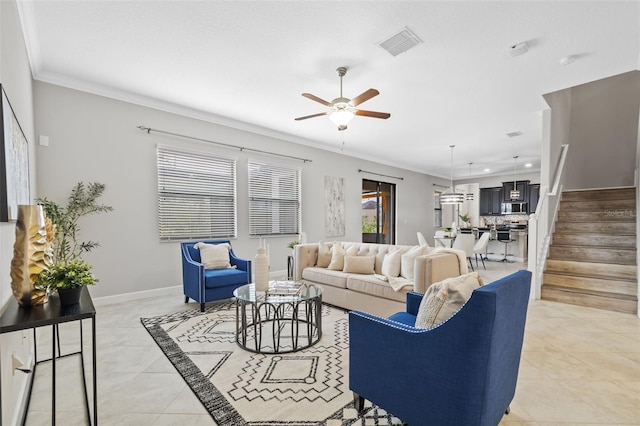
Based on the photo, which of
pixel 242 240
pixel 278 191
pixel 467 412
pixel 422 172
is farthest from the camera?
pixel 422 172

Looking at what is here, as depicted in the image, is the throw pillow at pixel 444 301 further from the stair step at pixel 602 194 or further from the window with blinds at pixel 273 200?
the stair step at pixel 602 194

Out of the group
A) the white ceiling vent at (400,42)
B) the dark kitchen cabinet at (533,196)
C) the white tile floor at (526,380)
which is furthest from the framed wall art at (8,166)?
the dark kitchen cabinet at (533,196)

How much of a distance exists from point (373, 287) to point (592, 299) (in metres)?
3.06

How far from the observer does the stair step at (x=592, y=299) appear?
382cm

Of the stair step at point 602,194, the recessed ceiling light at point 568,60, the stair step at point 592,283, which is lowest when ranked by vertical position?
the stair step at point 592,283

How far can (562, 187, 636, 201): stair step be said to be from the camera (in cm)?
524

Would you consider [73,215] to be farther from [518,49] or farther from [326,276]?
[518,49]

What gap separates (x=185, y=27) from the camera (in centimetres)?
275

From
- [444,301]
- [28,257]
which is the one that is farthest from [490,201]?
[28,257]

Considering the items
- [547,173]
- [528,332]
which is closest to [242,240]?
[528,332]

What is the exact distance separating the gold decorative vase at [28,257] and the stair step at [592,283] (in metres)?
5.65

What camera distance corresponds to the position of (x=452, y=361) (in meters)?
1.35

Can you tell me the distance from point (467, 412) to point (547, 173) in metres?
4.63

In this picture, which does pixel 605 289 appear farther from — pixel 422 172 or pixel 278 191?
pixel 422 172
